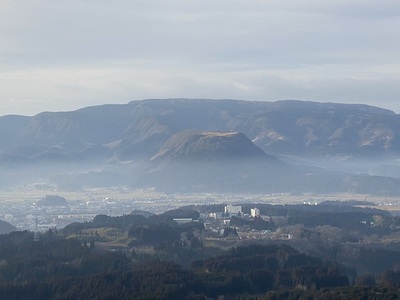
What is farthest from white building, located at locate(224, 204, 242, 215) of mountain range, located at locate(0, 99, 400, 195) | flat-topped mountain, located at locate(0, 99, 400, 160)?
flat-topped mountain, located at locate(0, 99, 400, 160)

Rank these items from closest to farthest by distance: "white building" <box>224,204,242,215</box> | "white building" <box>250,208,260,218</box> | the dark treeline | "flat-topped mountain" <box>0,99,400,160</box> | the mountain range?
1. the dark treeline
2. "white building" <box>250,208,260,218</box>
3. "white building" <box>224,204,242,215</box>
4. the mountain range
5. "flat-topped mountain" <box>0,99,400,160</box>

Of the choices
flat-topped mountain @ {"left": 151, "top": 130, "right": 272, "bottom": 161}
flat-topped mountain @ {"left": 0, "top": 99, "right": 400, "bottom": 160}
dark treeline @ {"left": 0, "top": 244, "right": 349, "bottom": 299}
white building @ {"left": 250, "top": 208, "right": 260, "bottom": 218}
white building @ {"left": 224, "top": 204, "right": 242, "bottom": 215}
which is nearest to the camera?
dark treeline @ {"left": 0, "top": 244, "right": 349, "bottom": 299}

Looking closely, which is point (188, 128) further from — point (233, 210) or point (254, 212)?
point (254, 212)

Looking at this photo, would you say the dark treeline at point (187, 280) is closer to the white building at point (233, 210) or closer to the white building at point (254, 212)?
the white building at point (254, 212)

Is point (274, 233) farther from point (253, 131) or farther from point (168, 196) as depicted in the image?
point (253, 131)

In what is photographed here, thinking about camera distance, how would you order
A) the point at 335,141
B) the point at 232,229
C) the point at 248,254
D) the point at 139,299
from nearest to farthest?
the point at 139,299 → the point at 248,254 → the point at 232,229 → the point at 335,141

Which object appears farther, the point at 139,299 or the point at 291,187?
the point at 291,187

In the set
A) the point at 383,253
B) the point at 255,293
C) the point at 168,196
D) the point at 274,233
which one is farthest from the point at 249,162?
the point at 255,293

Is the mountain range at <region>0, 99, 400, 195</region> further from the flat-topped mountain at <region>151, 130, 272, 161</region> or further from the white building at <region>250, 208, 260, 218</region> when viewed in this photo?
the white building at <region>250, 208, 260, 218</region>

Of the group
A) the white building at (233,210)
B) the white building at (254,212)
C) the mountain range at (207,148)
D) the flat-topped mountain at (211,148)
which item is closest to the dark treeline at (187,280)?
the white building at (254,212)
